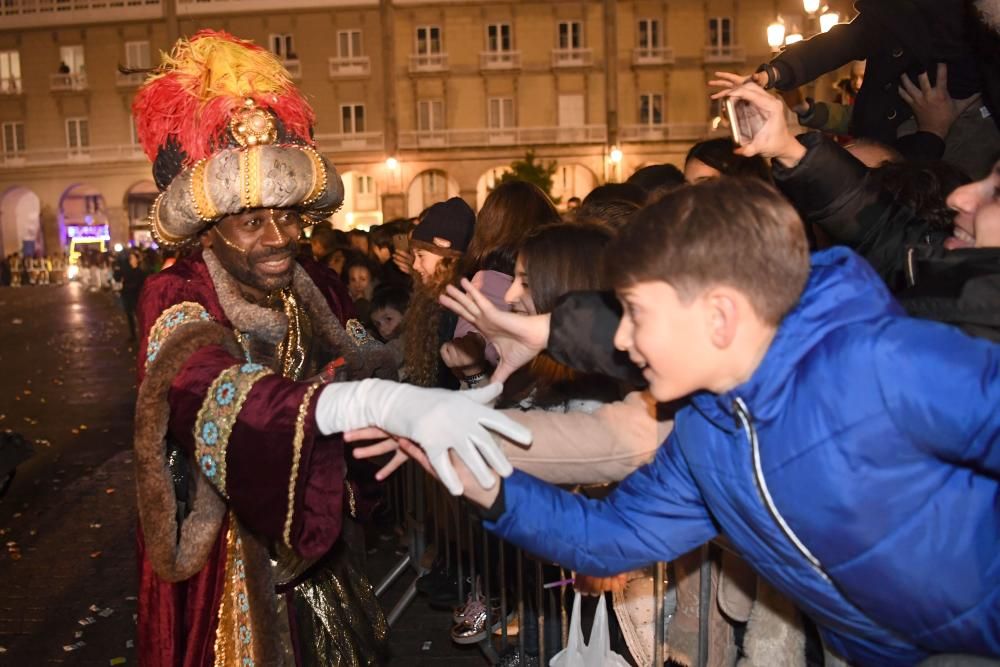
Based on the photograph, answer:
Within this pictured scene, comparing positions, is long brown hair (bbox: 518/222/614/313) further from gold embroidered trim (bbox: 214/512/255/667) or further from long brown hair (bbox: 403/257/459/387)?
long brown hair (bbox: 403/257/459/387)

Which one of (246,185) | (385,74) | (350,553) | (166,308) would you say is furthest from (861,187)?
(385,74)

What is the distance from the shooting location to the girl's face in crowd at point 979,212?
7.25ft

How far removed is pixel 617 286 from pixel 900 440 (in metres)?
0.64

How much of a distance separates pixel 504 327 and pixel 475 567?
2653mm

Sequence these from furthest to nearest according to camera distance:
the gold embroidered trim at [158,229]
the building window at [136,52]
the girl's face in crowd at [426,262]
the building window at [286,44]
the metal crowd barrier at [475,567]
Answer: the building window at [136,52] < the building window at [286,44] < the girl's face in crowd at [426,262] < the gold embroidered trim at [158,229] < the metal crowd barrier at [475,567]

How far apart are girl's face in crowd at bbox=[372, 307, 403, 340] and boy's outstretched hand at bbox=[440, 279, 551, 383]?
3521mm

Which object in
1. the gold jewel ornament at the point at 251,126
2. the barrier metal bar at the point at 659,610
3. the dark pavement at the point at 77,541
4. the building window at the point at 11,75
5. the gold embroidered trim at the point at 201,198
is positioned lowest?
the dark pavement at the point at 77,541

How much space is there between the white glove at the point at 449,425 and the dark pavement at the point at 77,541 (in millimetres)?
2774

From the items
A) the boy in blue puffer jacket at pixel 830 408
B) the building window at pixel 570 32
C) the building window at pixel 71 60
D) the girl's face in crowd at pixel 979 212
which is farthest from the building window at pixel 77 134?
the boy in blue puffer jacket at pixel 830 408

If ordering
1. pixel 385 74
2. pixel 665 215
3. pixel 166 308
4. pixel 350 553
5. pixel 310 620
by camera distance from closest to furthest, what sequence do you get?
pixel 665 215
pixel 166 308
pixel 310 620
pixel 350 553
pixel 385 74

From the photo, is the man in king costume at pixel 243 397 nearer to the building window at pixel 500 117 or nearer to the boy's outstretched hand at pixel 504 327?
the boy's outstretched hand at pixel 504 327

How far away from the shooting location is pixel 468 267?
4.38m

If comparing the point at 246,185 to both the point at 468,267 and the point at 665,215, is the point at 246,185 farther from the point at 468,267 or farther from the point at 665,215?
the point at 665,215

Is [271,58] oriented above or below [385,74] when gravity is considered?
below
